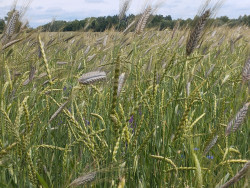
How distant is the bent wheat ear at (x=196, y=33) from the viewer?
991mm

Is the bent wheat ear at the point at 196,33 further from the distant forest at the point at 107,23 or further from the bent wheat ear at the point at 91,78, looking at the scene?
the bent wheat ear at the point at 91,78

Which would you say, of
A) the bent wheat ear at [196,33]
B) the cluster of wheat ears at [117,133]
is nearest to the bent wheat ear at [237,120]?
the cluster of wheat ears at [117,133]

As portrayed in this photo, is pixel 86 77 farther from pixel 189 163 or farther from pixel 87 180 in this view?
pixel 189 163

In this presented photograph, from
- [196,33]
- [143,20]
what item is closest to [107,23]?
[143,20]

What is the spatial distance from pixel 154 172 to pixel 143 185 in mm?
90

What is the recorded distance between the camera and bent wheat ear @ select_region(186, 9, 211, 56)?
991 millimetres

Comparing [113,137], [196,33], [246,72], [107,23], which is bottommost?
[113,137]

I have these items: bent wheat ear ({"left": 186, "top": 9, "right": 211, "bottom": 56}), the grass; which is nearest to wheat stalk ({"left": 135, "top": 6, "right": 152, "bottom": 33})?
the grass

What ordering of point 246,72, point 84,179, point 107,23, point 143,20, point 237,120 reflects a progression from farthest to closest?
point 107,23, point 143,20, point 246,72, point 237,120, point 84,179

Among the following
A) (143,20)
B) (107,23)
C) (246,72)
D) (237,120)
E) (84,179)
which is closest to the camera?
(84,179)

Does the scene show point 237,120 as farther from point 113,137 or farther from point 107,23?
point 107,23

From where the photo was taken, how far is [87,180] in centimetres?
71

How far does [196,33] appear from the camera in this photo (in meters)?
1.02

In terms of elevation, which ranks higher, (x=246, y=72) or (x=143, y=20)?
(x=143, y=20)
